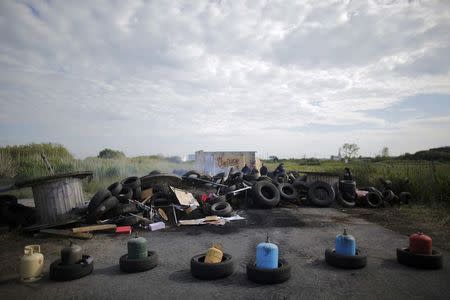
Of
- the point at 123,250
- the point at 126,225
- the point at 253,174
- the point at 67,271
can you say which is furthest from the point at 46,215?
the point at 253,174

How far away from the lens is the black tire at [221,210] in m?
9.04

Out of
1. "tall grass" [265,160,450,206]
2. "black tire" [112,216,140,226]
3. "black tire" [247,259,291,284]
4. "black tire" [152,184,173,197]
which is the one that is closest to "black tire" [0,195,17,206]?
"black tire" [112,216,140,226]

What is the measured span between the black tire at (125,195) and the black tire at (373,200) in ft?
27.8

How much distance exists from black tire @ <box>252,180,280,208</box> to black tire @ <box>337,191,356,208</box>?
8.20 ft

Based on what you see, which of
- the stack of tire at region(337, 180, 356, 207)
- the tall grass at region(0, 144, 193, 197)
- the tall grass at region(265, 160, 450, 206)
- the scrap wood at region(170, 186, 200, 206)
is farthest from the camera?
the tall grass at region(0, 144, 193, 197)

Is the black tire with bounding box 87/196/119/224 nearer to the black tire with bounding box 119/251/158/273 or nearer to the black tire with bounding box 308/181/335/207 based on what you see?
the black tire with bounding box 119/251/158/273

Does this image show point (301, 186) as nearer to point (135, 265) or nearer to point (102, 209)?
point (102, 209)

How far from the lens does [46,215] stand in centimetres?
763

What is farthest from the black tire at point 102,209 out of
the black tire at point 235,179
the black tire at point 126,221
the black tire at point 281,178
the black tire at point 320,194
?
the black tire at point 281,178

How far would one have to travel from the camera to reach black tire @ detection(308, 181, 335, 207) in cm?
1145

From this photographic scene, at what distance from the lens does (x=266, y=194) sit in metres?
11.6

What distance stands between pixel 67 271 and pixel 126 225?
132 inches

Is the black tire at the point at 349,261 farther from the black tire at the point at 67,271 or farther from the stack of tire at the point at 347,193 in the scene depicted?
the stack of tire at the point at 347,193

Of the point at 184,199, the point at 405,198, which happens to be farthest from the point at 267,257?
the point at 405,198
